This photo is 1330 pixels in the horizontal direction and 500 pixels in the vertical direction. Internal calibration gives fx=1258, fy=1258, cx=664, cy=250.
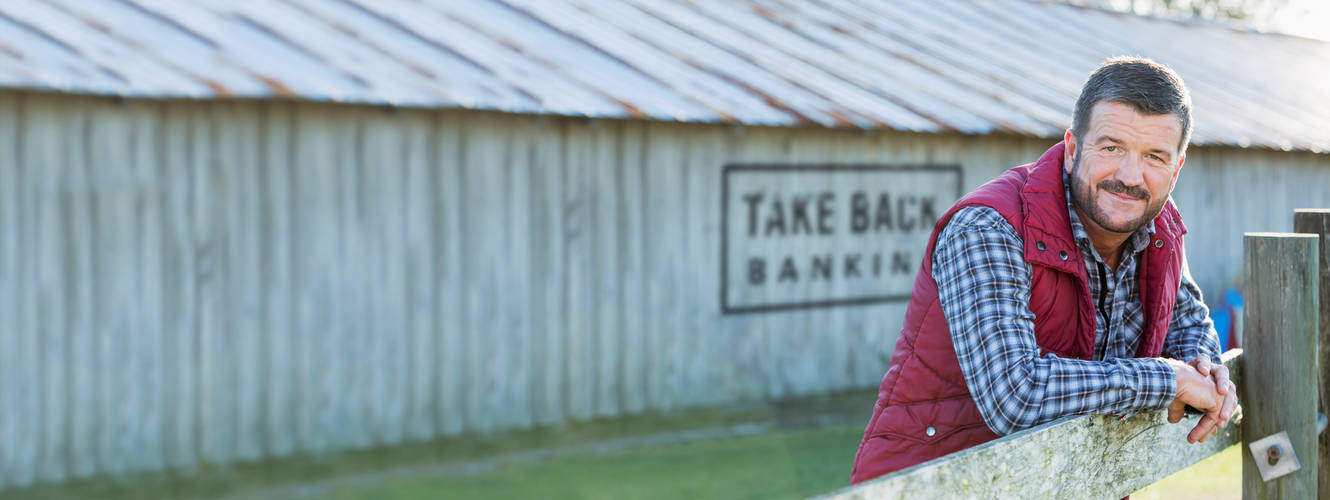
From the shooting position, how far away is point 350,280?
24.5 feet

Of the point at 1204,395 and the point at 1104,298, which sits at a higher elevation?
the point at 1104,298

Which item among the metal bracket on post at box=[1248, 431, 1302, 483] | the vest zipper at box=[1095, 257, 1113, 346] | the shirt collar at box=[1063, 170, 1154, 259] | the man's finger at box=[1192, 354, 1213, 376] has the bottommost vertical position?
the metal bracket on post at box=[1248, 431, 1302, 483]

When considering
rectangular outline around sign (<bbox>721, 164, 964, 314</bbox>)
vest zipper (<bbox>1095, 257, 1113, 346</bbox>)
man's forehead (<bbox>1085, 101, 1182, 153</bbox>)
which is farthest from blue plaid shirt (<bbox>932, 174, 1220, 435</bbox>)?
rectangular outline around sign (<bbox>721, 164, 964, 314</bbox>)

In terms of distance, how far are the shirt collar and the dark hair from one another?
116 millimetres

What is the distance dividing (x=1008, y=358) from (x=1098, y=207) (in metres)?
0.42

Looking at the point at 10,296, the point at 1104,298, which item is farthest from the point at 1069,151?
the point at 10,296

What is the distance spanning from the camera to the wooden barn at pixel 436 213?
6.59m

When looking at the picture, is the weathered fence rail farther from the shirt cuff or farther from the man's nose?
the man's nose

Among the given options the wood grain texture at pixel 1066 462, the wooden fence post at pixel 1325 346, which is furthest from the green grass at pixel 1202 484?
the wood grain texture at pixel 1066 462

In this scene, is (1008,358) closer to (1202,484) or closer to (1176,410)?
(1176,410)

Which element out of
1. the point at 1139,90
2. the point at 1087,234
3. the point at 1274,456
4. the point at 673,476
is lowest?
the point at 673,476

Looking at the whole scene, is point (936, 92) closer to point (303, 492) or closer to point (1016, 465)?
point (303, 492)

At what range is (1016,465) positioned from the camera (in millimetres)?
2221

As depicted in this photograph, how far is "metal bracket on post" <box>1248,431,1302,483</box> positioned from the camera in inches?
112
